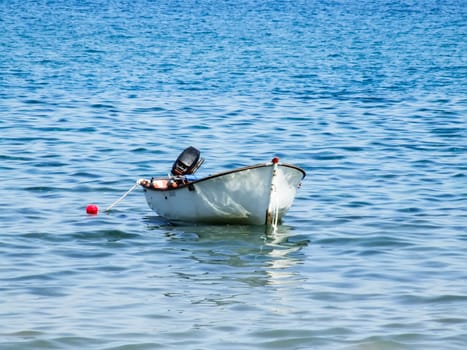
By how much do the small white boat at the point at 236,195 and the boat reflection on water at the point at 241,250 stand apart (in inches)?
9.1

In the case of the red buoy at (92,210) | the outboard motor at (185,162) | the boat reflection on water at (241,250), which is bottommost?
the boat reflection on water at (241,250)

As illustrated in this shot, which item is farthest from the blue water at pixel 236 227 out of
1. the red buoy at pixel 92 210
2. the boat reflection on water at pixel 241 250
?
the red buoy at pixel 92 210

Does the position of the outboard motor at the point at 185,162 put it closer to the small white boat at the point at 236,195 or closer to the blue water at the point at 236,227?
the small white boat at the point at 236,195

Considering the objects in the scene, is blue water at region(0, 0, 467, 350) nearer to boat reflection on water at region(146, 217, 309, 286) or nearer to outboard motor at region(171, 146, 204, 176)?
boat reflection on water at region(146, 217, 309, 286)

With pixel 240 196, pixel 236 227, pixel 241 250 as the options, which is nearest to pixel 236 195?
pixel 240 196

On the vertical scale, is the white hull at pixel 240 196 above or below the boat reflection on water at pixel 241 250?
above

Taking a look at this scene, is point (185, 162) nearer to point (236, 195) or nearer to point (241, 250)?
point (236, 195)

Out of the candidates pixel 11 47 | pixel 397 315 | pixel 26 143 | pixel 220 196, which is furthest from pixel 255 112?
pixel 11 47

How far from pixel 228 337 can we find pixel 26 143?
18623 millimetres

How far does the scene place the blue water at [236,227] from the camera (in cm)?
1508

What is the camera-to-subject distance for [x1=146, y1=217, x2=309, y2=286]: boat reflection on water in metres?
17.8

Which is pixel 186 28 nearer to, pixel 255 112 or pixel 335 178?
pixel 255 112

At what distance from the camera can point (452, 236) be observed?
20.5 metres

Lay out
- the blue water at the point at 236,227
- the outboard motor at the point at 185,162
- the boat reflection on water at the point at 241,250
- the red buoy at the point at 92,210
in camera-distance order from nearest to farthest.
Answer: the blue water at the point at 236,227 < the boat reflection on water at the point at 241,250 < the outboard motor at the point at 185,162 < the red buoy at the point at 92,210
